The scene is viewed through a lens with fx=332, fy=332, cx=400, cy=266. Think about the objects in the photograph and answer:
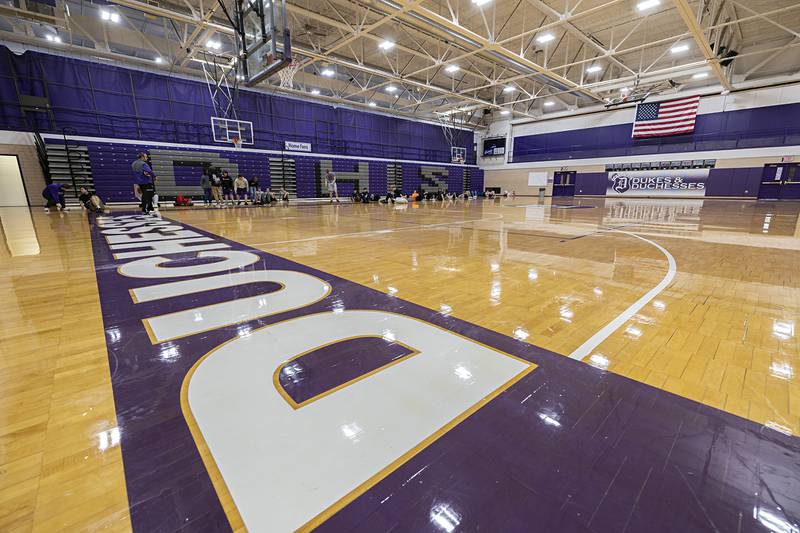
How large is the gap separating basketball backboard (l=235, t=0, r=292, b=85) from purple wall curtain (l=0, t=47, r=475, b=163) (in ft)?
32.8

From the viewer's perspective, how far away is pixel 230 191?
16.4m

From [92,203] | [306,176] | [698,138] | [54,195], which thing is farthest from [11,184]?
[698,138]

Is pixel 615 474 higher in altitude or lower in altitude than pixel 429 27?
lower

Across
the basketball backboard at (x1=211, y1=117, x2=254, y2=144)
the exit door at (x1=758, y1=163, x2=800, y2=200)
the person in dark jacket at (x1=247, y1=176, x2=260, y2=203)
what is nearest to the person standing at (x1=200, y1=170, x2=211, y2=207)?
the person in dark jacket at (x1=247, y1=176, x2=260, y2=203)

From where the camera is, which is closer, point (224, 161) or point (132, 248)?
point (132, 248)

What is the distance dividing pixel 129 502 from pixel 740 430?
2.04 m

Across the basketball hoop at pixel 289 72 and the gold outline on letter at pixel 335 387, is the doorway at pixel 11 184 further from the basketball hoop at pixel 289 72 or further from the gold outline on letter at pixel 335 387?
the gold outline on letter at pixel 335 387

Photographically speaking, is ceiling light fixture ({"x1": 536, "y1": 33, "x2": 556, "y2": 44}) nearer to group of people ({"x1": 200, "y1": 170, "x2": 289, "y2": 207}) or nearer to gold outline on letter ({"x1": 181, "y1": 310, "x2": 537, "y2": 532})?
group of people ({"x1": 200, "y1": 170, "x2": 289, "y2": 207})

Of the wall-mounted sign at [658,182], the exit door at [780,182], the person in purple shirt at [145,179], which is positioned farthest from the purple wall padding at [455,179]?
the person in purple shirt at [145,179]

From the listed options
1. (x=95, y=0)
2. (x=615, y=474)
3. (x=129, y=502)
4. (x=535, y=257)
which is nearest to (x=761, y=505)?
(x=615, y=474)

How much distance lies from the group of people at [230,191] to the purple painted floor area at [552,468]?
15694 millimetres

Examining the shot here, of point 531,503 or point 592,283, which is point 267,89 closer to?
point 592,283

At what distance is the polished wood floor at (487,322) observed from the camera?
1.08 meters

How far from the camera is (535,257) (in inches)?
169
